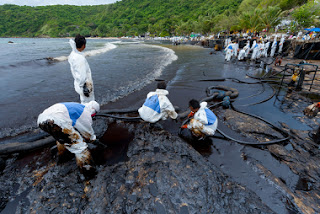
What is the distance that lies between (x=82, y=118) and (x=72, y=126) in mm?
227

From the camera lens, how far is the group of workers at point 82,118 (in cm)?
221

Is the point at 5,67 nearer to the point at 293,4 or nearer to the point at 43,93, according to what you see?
the point at 43,93

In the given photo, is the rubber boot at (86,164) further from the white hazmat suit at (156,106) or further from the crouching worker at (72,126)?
the white hazmat suit at (156,106)

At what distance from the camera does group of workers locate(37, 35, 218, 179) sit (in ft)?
7.25

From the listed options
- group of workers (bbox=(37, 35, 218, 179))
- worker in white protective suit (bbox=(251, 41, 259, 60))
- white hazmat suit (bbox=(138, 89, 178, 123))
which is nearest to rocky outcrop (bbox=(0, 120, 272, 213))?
group of workers (bbox=(37, 35, 218, 179))

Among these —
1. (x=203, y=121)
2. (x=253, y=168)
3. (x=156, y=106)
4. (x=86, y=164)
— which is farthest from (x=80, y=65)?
(x=253, y=168)

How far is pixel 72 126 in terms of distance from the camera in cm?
235

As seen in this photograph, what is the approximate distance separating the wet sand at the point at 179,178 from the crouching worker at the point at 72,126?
1.31ft

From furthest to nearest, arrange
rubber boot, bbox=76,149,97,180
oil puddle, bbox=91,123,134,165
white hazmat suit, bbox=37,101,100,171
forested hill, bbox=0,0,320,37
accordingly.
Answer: forested hill, bbox=0,0,320,37 < oil puddle, bbox=91,123,134,165 < rubber boot, bbox=76,149,97,180 < white hazmat suit, bbox=37,101,100,171

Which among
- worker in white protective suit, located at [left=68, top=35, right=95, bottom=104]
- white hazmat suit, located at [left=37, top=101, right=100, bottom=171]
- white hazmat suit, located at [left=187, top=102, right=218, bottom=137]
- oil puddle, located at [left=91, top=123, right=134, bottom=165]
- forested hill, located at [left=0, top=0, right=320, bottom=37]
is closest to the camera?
white hazmat suit, located at [left=37, top=101, right=100, bottom=171]

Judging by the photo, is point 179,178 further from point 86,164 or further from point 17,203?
point 17,203

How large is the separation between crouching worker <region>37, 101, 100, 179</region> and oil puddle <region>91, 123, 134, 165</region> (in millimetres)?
410

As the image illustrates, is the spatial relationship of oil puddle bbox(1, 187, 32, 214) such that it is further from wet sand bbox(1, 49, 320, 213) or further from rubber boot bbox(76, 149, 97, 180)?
rubber boot bbox(76, 149, 97, 180)

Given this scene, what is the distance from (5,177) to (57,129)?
6.19 feet
